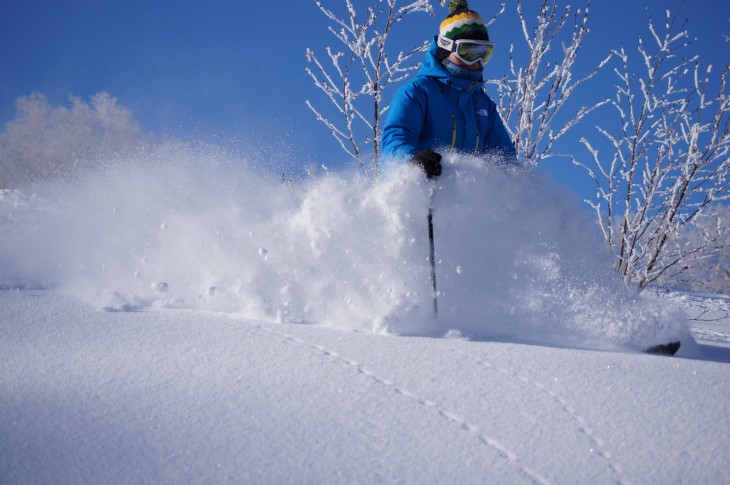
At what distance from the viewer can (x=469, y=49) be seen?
2.96 metres

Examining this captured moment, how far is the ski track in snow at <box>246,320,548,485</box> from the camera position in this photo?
3.57 feet

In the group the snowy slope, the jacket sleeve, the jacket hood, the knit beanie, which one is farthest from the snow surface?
the knit beanie

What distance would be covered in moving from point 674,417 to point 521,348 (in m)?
0.66

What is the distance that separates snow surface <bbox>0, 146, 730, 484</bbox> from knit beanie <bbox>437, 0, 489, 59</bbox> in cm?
96

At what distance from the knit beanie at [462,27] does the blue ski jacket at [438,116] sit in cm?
11

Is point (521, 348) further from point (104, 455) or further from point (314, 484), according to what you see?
point (104, 455)

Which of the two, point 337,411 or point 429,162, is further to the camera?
point 429,162

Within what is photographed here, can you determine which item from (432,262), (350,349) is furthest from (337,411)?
(432,262)

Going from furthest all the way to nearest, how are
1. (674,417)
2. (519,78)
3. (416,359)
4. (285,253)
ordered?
(519,78) → (285,253) → (416,359) → (674,417)

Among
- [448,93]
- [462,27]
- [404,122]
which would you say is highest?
[462,27]

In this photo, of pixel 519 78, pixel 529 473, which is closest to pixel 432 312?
pixel 529 473

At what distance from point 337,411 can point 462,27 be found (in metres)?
2.61

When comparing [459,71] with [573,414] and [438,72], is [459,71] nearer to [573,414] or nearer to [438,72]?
[438,72]

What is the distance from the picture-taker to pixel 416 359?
174cm
